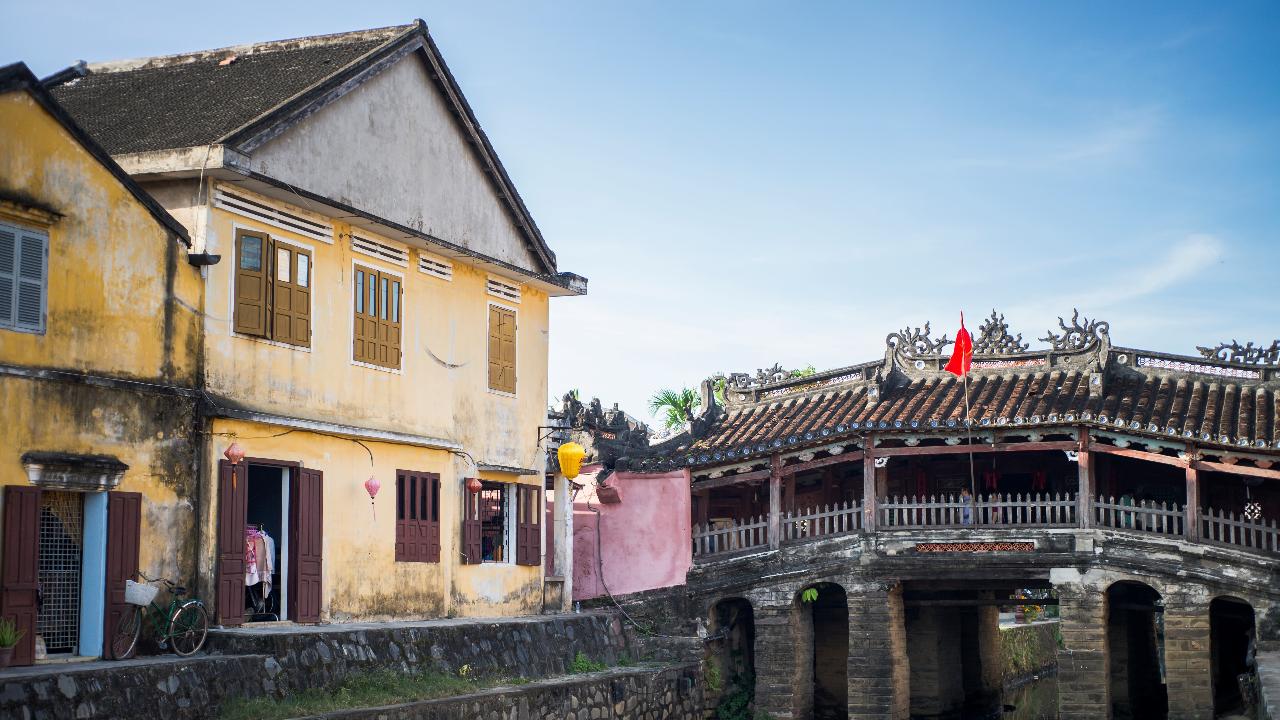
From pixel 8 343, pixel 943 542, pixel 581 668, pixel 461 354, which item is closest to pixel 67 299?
pixel 8 343

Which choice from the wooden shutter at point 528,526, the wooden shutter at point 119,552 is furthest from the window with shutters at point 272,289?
the wooden shutter at point 528,526

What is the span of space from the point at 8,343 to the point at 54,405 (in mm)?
743

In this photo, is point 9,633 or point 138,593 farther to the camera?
point 138,593

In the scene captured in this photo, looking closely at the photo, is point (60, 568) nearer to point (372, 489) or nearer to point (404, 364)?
point (372, 489)

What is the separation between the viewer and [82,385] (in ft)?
47.1

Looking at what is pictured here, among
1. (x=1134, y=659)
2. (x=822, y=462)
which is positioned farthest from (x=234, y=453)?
(x=1134, y=659)

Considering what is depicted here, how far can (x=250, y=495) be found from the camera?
734 inches

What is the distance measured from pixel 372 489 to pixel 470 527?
8.85 feet

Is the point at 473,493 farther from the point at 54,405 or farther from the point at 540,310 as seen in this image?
the point at 54,405

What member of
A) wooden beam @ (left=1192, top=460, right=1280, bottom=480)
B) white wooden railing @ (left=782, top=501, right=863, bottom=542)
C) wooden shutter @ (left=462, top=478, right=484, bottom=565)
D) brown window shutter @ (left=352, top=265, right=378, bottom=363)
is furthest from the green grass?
wooden beam @ (left=1192, top=460, right=1280, bottom=480)

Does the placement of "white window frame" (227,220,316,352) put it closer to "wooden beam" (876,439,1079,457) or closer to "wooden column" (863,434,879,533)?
"wooden column" (863,434,879,533)

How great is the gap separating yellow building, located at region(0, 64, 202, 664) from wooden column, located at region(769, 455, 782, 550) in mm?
11023

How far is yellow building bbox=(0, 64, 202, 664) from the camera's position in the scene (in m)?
13.8

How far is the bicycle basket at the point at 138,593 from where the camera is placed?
1467 centimetres
